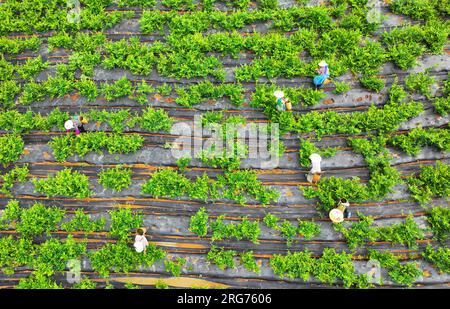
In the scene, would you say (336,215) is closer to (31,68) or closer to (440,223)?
(440,223)

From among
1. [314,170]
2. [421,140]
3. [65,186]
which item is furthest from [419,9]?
[65,186]

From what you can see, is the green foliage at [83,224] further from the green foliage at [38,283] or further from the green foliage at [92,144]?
the green foliage at [92,144]

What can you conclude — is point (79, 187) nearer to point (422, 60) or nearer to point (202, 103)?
point (202, 103)

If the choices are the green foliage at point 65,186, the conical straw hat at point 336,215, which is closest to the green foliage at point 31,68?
the green foliage at point 65,186

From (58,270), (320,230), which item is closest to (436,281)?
(320,230)

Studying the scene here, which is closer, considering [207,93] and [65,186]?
[65,186]
